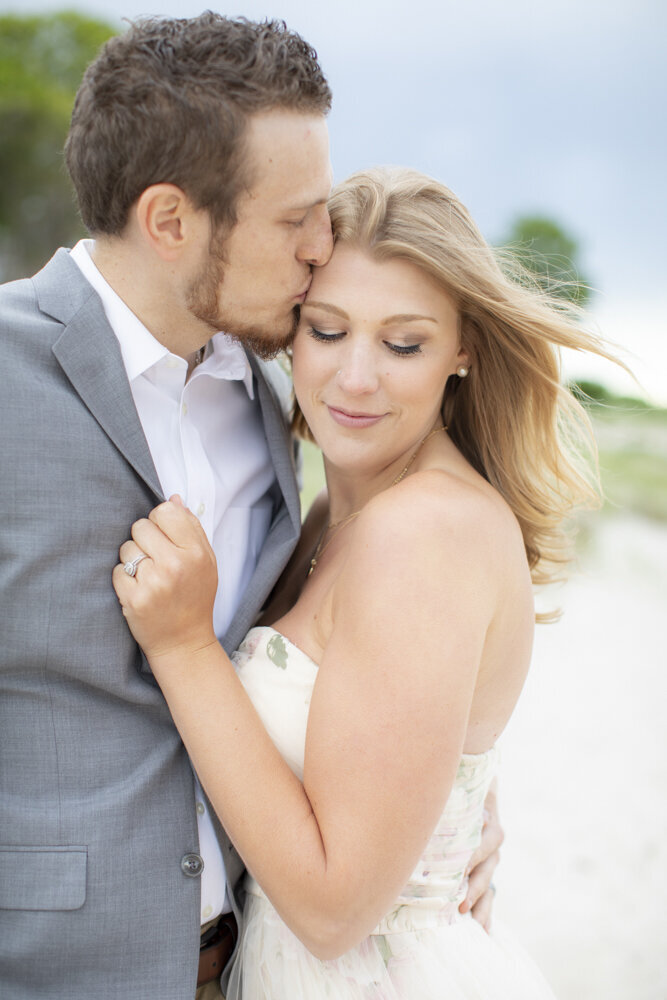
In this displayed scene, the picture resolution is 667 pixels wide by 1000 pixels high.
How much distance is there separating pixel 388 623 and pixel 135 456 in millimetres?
670

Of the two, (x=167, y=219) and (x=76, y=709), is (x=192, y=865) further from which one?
(x=167, y=219)

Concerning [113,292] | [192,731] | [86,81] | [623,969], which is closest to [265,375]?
[113,292]

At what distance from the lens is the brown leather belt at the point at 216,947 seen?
2189mm

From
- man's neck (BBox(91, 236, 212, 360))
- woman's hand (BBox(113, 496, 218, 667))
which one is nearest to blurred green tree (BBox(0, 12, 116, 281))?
man's neck (BBox(91, 236, 212, 360))

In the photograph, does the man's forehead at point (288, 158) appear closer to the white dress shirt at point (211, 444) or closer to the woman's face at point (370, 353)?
the woman's face at point (370, 353)

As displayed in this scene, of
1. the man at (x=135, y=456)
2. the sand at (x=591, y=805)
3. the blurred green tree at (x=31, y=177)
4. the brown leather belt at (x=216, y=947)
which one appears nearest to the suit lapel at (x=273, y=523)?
the man at (x=135, y=456)

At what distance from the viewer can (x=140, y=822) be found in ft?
6.31

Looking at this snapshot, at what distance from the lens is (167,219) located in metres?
2.13

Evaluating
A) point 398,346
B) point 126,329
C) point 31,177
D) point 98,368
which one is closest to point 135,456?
point 98,368

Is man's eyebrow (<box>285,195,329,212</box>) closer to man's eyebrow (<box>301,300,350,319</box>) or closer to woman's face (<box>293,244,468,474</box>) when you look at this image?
woman's face (<box>293,244,468,474</box>)

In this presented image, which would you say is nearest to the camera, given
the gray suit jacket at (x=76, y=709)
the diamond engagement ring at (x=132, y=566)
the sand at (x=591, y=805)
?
the gray suit jacket at (x=76, y=709)

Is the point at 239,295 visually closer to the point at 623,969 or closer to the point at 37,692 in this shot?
the point at 37,692

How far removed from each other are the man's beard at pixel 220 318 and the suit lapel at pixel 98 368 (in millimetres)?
287

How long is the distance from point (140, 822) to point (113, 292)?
1.26 metres
